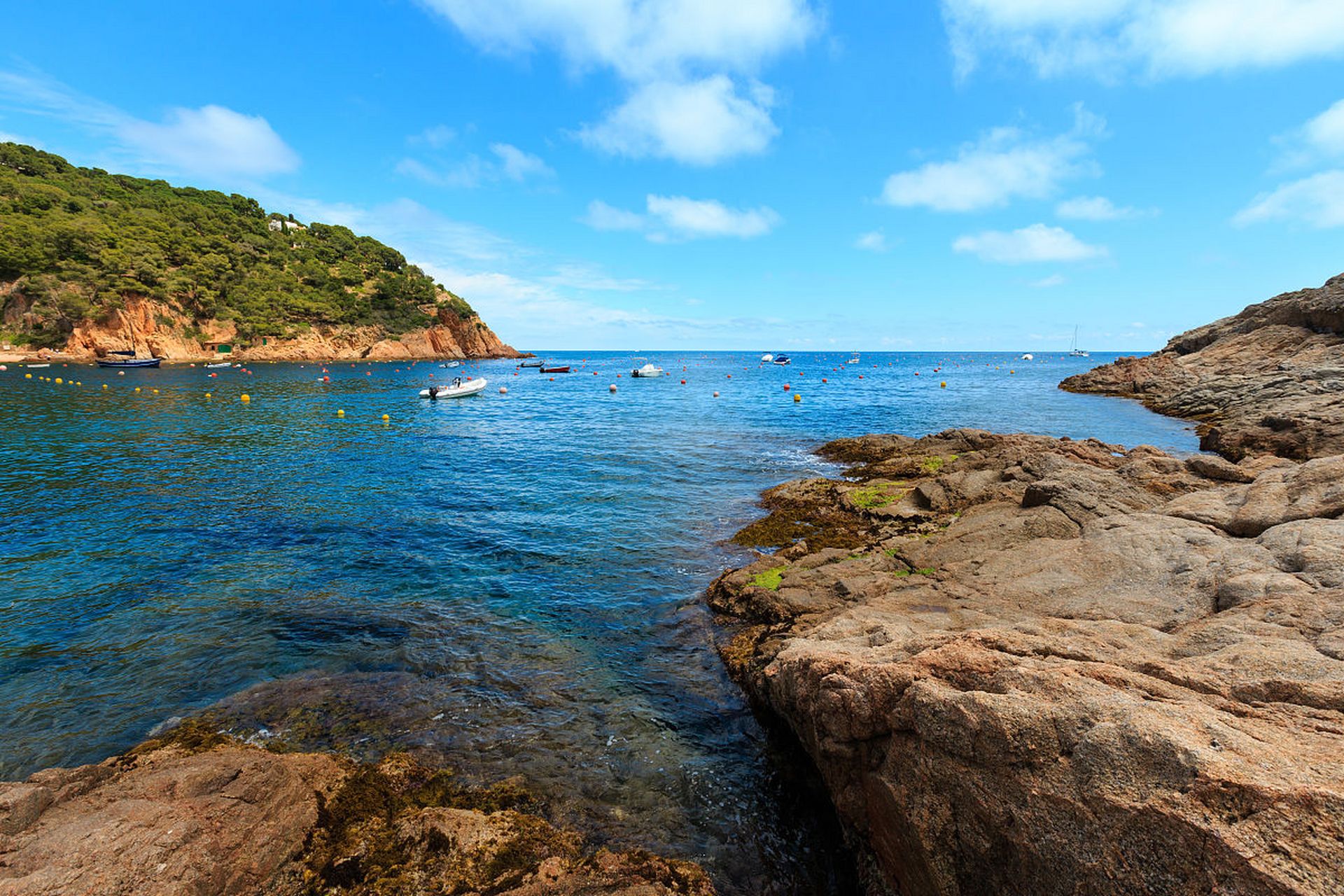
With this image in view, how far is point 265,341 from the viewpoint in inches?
3649

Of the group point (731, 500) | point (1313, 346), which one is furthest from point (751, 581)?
point (1313, 346)

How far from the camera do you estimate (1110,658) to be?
507 centimetres

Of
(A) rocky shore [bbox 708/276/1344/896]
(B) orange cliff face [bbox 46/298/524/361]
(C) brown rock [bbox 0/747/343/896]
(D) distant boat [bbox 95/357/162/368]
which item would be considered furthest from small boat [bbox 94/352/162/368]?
(A) rocky shore [bbox 708/276/1344/896]

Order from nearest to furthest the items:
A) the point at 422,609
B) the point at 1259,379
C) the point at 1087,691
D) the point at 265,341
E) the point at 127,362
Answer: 1. the point at 1087,691
2. the point at 422,609
3. the point at 1259,379
4. the point at 127,362
5. the point at 265,341

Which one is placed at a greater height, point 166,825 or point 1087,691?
point 1087,691

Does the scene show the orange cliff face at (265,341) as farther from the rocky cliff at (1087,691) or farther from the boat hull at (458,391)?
the rocky cliff at (1087,691)

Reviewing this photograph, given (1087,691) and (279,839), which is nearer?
(1087,691)

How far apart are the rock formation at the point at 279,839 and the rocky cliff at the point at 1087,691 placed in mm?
2334

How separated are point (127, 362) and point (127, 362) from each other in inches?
6.5

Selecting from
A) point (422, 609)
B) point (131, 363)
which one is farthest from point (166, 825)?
point (131, 363)

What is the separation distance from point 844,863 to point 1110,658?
333 cm

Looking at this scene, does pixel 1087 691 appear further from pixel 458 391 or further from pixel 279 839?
pixel 458 391

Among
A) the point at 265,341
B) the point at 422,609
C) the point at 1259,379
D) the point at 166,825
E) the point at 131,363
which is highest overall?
the point at 265,341

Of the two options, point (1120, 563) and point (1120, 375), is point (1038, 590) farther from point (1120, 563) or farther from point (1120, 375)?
point (1120, 375)
